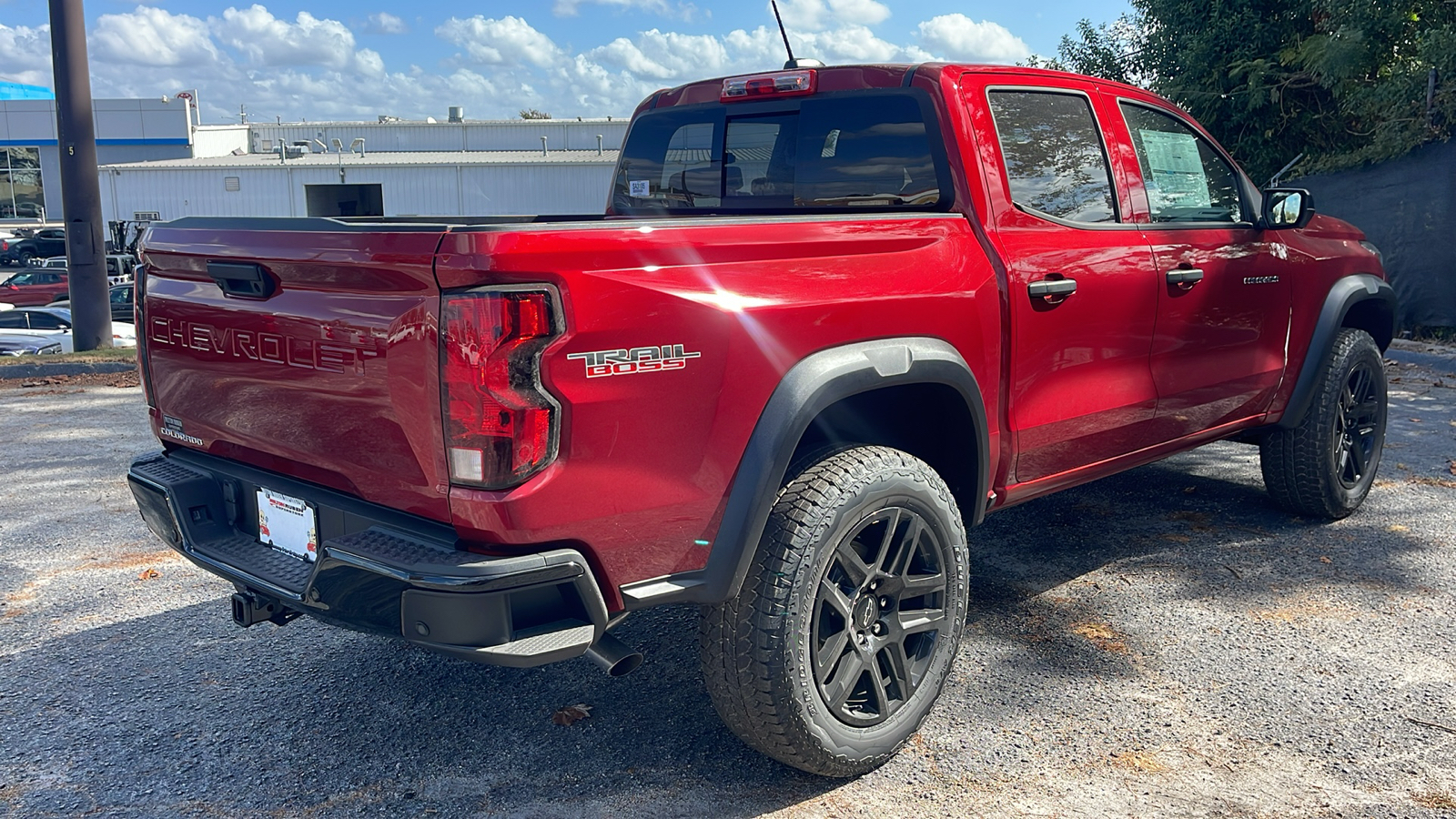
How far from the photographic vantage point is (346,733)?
123 inches

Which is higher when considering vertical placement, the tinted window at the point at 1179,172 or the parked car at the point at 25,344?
the tinted window at the point at 1179,172

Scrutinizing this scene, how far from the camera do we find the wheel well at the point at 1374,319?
204 inches

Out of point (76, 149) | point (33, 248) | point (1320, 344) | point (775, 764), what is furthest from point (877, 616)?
point (33, 248)

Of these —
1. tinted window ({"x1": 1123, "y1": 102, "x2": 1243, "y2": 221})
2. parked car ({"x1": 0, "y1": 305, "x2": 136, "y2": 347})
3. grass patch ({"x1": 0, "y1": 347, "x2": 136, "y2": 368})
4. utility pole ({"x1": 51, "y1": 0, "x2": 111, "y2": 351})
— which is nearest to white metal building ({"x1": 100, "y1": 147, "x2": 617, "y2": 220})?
parked car ({"x1": 0, "y1": 305, "x2": 136, "y2": 347})

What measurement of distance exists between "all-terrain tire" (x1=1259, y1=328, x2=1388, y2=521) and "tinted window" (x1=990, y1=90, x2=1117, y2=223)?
1.72 m

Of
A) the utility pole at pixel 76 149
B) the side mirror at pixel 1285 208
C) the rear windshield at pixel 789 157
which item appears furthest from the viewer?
the utility pole at pixel 76 149

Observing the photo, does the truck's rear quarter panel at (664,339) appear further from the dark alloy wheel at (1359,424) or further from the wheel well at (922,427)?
the dark alloy wheel at (1359,424)

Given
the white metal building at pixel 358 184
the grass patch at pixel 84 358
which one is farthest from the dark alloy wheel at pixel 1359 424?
the white metal building at pixel 358 184

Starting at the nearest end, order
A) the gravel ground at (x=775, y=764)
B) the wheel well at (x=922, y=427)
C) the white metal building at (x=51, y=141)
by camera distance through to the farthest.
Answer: the gravel ground at (x=775, y=764)
the wheel well at (x=922, y=427)
the white metal building at (x=51, y=141)

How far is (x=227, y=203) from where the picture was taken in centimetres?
3941

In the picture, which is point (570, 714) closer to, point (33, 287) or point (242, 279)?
point (242, 279)

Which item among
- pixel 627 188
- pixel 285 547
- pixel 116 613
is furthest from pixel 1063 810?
pixel 116 613

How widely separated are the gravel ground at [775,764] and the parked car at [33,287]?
843 inches

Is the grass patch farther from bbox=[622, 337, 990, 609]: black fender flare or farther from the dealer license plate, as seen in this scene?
bbox=[622, 337, 990, 609]: black fender flare
